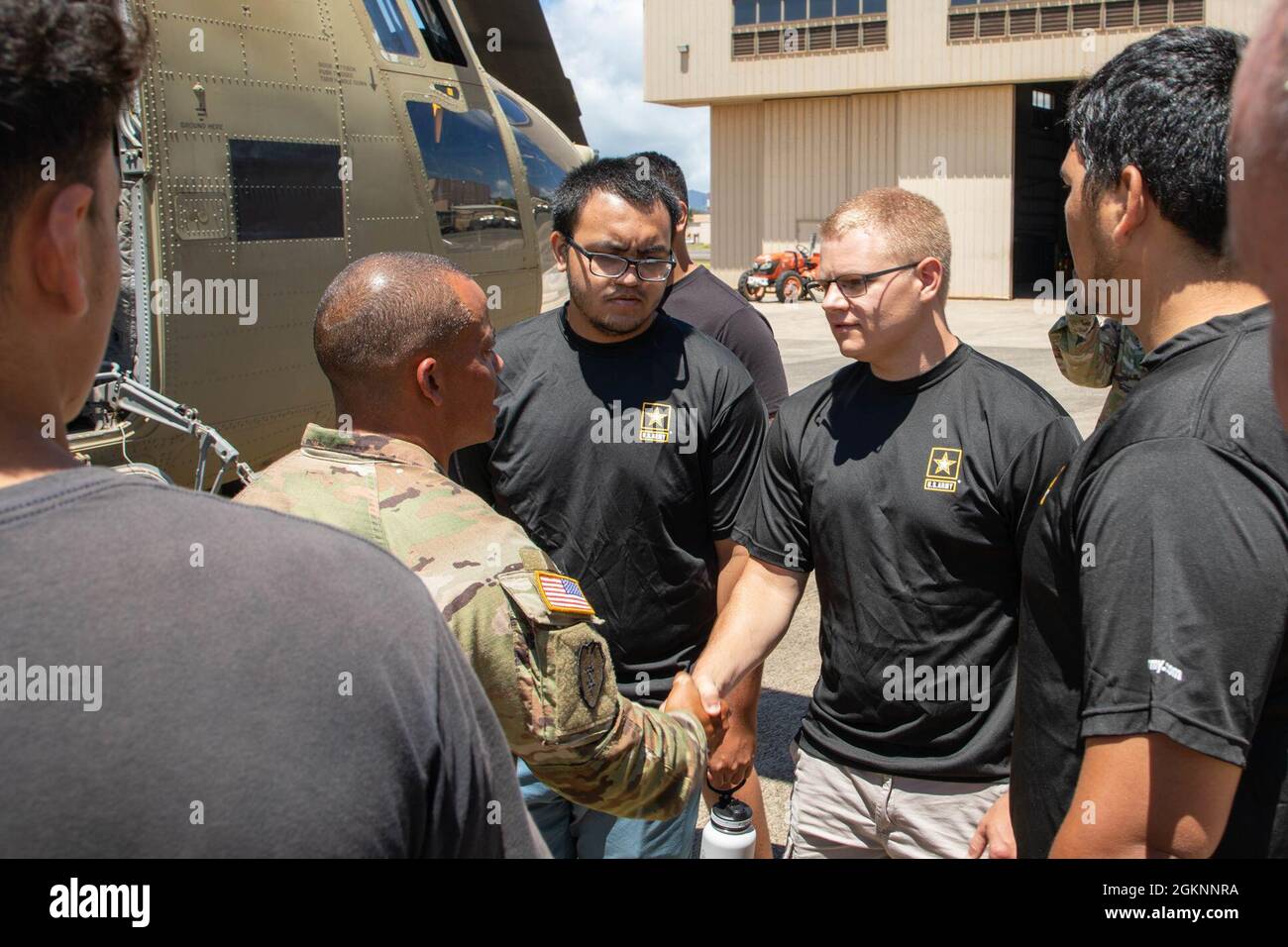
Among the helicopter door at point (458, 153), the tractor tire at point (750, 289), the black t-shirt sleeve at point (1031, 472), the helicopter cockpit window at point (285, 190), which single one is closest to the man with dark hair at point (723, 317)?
the black t-shirt sleeve at point (1031, 472)

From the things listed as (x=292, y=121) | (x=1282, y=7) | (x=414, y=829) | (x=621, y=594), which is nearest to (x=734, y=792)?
(x=621, y=594)

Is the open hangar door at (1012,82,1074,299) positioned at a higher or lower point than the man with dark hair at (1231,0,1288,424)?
higher

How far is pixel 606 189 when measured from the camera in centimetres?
375

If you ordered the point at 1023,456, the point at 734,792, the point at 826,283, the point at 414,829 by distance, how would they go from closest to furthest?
the point at 414,829, the point at 1023,456, the point at 826,283, the point at 734,792

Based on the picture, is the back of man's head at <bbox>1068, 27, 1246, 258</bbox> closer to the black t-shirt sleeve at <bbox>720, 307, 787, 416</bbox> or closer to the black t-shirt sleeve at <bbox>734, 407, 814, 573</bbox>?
the black t-shirt sleeve at <bbox>734, 407, 814, 573</bbox>

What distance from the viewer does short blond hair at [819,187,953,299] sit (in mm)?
3205

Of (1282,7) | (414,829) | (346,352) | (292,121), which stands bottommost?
(414,829)

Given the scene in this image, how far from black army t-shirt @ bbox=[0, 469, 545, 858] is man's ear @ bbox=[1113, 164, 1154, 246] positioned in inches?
59.9

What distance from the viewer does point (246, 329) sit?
555cm

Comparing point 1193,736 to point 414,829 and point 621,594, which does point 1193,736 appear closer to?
point 414,829

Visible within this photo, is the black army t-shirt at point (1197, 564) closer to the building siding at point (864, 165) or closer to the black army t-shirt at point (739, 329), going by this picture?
the black army t-shirt at point (739, 329)

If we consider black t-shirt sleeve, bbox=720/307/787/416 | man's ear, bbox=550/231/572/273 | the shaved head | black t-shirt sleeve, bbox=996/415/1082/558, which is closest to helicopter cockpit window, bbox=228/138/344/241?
man's ear, bbox=550/231/572/273

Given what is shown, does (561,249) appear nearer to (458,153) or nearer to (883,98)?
(458,153)

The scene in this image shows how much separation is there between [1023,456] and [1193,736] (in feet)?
4.36
